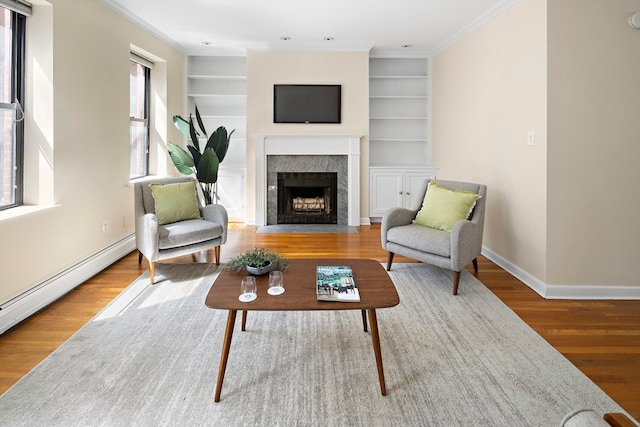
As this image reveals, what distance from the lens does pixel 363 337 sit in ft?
8.35

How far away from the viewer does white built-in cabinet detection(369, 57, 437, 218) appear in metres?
6.31

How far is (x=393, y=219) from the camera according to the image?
3.95 metres

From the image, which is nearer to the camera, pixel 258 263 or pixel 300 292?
pixel 300 292

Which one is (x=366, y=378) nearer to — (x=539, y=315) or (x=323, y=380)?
(x=323, y=380)

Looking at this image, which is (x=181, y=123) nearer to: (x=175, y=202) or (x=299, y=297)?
(x=175, y=202)

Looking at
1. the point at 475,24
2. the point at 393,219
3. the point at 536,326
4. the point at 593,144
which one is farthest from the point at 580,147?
the point at 475,24

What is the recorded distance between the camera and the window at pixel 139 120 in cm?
504

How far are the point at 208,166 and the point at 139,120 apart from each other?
1.04 m

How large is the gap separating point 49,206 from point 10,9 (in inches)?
55.3

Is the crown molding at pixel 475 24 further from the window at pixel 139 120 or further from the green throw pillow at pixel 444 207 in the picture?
the window at pixel 139 120

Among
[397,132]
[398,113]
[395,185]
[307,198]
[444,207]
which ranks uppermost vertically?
[398,113]

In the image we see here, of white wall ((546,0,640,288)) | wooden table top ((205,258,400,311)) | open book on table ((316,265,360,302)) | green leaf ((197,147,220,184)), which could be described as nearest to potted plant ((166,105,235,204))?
green leaf ((197,147,220,184))

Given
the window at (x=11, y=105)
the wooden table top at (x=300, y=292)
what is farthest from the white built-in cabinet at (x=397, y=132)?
the window at (x=11, y=105)

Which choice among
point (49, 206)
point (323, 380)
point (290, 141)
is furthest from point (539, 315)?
point (290, 141)
